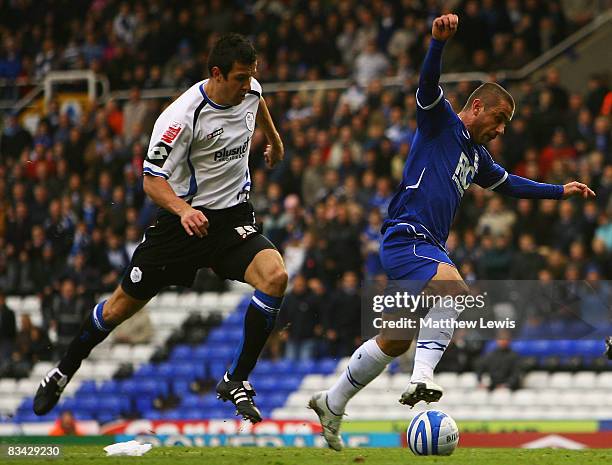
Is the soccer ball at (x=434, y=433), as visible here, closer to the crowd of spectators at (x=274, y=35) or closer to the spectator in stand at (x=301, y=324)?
the spectator in stand at (x=301, y=324)

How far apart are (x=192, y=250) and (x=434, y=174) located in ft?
6.18

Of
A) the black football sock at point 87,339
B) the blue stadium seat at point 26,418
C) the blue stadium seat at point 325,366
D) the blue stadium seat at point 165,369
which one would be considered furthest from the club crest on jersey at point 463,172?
the blue stadium seat at point 26,418

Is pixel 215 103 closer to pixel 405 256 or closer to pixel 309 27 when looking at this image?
pixel 405 256

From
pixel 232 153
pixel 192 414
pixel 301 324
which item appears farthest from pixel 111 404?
pixel 232 153

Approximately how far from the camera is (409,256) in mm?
8961

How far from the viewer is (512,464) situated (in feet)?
28.1

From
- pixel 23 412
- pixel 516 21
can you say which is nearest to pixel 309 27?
pixel 516 21

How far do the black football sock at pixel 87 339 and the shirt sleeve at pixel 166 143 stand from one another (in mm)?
1379

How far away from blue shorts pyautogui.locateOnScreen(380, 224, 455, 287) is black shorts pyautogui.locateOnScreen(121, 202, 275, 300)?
35.8 inches

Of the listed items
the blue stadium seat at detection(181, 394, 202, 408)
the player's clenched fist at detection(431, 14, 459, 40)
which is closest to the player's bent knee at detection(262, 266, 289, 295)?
the player's clenched fist at detection(431, 14, 459, 40)

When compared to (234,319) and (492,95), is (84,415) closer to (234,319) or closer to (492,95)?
(234,319)

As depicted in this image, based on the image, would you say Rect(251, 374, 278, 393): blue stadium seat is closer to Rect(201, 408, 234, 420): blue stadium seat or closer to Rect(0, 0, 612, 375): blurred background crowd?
Rect(0, 0, 612, 375): blurred background crowd

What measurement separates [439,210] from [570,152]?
8.98 metres

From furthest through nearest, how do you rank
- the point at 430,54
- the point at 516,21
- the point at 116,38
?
the point at 116,38
the point at 516,21
the point at 430,54
